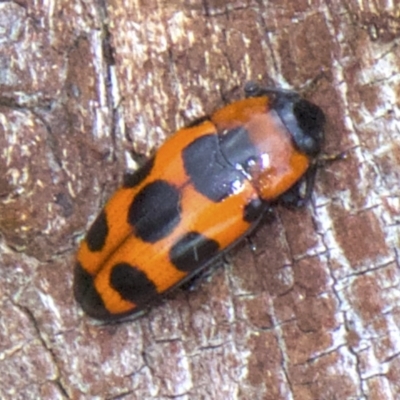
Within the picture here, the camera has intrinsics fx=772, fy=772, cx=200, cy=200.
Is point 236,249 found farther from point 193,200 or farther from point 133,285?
point 133,285

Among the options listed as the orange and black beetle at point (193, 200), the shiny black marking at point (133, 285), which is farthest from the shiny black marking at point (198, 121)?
the shiny black marking at point (133, 285)

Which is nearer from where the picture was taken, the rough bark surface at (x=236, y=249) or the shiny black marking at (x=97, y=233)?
the rough bark surface at (x=236, y=249)

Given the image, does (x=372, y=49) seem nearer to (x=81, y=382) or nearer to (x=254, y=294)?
(x=254, y=294)

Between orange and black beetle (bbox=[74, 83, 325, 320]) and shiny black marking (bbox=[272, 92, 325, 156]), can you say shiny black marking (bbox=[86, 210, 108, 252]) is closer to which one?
orange and black beetle (bbox=[74, 83, 325, 320])

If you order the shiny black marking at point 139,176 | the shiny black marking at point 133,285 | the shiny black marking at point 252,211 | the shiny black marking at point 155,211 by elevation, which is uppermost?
the shiny black marking at point 139,176

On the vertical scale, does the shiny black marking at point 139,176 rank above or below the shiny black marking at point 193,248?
above

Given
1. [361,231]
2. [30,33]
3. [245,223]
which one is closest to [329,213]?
[361,231]

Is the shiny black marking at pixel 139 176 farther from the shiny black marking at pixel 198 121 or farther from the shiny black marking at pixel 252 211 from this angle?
the shiny black marking at pixel 252 211
